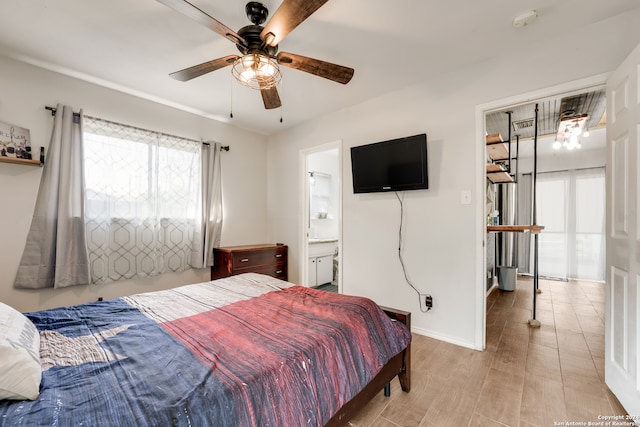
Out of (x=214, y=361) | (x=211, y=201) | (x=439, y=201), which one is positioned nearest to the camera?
(x=214, y=361)

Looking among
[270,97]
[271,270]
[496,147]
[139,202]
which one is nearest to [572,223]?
[496,147]

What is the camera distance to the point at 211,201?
360 centimetres

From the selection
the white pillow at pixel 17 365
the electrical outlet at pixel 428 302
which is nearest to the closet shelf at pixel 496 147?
the electrical outlet at pixel 428 302

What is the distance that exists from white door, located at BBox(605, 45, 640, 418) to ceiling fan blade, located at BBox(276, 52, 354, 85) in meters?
1.66

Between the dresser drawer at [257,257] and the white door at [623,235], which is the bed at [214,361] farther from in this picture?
the dresser drawer at [257,257]

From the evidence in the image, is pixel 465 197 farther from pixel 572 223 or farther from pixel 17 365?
pixel 572 223

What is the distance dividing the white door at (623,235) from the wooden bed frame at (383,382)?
1207 mm

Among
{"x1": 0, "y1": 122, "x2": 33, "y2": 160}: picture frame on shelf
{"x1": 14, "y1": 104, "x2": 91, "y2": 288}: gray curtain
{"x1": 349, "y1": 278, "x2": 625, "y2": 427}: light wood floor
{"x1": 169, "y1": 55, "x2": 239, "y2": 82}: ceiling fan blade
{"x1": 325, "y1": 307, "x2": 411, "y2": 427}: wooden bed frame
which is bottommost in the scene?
{"x1": 349, "y1": 278, "x2": 625, "y2": 427}: light wood floor

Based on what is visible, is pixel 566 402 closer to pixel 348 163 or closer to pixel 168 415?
pixel 168 415

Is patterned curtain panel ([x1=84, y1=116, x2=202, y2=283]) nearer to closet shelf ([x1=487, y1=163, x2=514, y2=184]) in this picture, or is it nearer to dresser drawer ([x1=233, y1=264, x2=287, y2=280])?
dresser drawer ([x1=233, y1=264, x2=287, y2=280])

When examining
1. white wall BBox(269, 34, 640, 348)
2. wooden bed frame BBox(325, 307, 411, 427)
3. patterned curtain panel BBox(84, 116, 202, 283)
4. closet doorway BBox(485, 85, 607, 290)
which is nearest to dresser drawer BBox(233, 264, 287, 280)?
patterned curtain panel BBox(84, 116, 202, 283)

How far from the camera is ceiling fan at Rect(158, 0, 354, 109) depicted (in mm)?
1359

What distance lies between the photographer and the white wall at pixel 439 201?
233 cm

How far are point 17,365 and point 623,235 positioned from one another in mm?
2946
